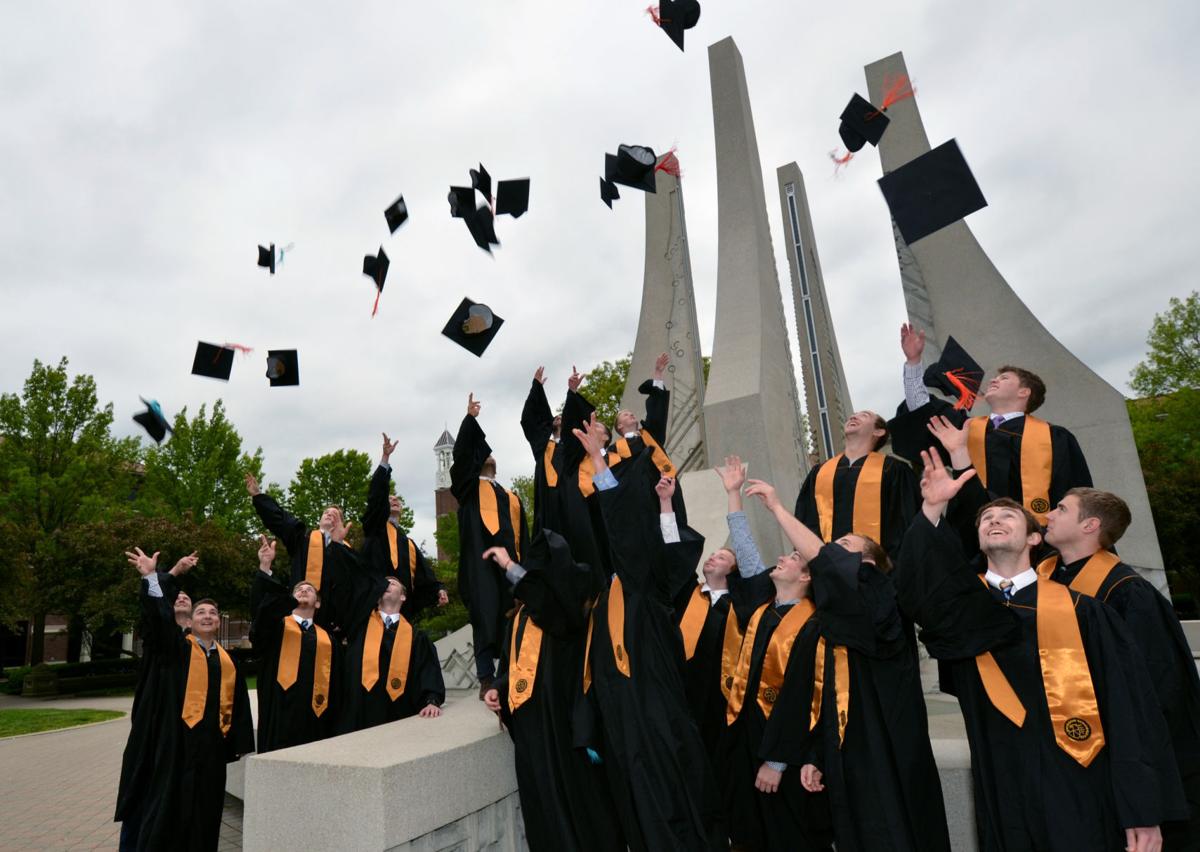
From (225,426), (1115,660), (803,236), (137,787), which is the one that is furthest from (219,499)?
(1115,660)

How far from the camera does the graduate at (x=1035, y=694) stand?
2326 millimetres

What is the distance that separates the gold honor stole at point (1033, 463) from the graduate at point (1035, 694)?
1140 millimetres

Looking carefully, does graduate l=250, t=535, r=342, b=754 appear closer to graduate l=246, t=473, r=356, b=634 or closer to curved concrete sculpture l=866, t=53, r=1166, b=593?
graduate l=246, t=473, r=356, b=634

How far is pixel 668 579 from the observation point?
355 centimetres

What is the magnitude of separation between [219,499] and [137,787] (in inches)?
947

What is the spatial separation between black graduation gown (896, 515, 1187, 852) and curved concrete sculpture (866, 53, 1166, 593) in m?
7.28

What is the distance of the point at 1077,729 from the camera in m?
2.45

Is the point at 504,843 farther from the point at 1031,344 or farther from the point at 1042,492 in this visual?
the point at 1031,344

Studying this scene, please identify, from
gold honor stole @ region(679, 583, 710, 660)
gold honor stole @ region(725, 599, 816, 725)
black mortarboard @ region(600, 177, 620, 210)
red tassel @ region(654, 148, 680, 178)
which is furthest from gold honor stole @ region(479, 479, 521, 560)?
red tassel @ region(654, 148, 680, 178)

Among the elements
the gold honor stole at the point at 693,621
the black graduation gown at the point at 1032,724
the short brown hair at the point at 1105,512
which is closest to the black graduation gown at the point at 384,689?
the gold honor stole at the point at 693,621

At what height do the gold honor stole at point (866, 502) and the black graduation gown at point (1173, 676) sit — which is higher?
the gold honor stole at point (866, 502)

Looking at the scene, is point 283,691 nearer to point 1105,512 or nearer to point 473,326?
point 473,326

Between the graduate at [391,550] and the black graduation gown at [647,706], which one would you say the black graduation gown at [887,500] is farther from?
the graduate at [391,550]

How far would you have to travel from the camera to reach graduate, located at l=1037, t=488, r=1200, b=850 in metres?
2.69
